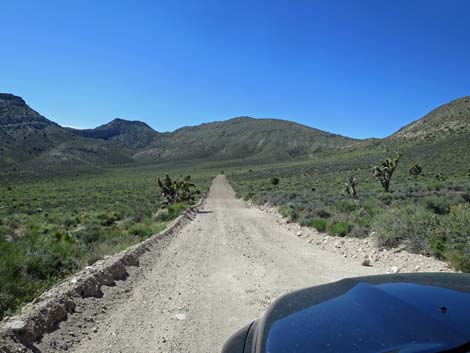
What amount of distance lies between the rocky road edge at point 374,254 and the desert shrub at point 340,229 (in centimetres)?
22

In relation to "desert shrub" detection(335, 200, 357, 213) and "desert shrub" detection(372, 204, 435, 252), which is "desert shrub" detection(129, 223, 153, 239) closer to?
"desert shrub" detection(372, 204, 435, 252)

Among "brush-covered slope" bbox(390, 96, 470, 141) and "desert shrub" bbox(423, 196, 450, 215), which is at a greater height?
"brush-covered slope" bbox(390, 96, 470, 141)

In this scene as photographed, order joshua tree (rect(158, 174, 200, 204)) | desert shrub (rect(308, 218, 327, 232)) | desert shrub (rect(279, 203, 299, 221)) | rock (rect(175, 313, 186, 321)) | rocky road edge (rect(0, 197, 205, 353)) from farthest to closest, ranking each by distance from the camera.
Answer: joshua tree (rect(158, 174, 200, 204))
desert shrub (rect(279, 203, 299, 221))
desert shrub (rect(308, 218, 327, 232))
rock (rect(175, 313, 186, 321))
rocky road edge (rect(0, 197, 205, 353))

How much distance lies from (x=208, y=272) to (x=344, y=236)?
574 centimetres

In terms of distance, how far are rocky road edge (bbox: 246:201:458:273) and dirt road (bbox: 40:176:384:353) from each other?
429mm

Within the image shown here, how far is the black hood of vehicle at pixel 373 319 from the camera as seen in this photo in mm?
1894

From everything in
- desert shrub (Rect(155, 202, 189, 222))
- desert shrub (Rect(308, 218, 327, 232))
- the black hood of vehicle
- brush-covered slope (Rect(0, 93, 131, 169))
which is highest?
brush-covered slope (Rect(0, 93, 131, 169))

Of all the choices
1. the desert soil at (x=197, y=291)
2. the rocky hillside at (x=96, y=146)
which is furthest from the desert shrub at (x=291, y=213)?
the rocky hillside at (x=96, y=146)

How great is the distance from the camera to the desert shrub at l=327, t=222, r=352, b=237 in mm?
11500

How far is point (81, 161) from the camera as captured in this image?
139 meters

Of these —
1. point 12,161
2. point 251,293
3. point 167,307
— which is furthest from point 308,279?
point 12,161

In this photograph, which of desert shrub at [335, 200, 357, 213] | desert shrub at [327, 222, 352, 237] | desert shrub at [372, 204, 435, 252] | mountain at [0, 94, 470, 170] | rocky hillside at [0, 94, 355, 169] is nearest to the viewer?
desert shrub at [372, 204, 435, 252]

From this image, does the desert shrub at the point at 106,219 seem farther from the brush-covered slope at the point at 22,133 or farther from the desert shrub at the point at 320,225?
the brush-covered slope at the point at 22,133

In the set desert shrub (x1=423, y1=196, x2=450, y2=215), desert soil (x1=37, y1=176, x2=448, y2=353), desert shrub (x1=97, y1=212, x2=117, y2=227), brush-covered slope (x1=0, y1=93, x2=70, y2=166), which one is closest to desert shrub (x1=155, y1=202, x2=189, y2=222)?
desert shrub (x1=97, y1=212, x2=117, y2=227)
